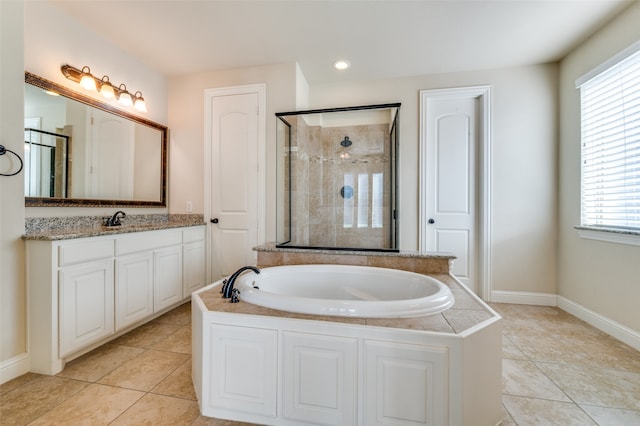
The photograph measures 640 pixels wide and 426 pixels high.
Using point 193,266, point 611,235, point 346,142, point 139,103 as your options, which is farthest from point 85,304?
point 611,235

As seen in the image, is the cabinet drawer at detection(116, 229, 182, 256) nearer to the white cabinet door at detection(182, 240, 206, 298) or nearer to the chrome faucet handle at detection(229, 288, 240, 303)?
the white cabinet door at detection(182, 240, 206, 298)

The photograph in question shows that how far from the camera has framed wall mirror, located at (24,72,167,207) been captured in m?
1.83

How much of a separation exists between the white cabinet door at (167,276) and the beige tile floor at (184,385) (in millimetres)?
300

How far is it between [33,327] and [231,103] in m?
2.38

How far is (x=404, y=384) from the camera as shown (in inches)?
41.7

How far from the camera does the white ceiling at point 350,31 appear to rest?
1962mm

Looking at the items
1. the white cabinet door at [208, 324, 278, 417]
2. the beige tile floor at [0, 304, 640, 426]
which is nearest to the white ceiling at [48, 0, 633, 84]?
the white cabinet door at [208, 324, 278, 417]

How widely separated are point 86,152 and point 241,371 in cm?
218

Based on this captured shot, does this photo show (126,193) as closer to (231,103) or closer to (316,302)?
(231,103)

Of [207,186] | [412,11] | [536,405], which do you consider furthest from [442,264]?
[207,186]

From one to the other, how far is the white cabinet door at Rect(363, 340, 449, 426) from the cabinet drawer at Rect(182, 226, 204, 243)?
2153mm

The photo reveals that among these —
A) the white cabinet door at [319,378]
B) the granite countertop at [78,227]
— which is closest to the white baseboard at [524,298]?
the white cabinet door at [319,378]

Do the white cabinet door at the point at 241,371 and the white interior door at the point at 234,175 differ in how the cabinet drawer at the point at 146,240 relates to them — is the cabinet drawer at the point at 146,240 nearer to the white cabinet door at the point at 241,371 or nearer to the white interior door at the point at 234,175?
the white interior door at the point at 234,175

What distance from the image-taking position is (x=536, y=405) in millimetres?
1343
